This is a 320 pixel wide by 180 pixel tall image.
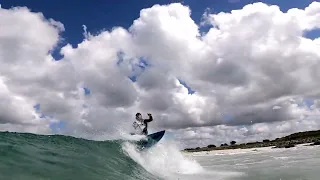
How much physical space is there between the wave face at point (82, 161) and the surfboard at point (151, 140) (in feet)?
1.50

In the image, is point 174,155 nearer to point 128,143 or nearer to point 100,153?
point 128,143

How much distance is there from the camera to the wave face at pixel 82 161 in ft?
39.5

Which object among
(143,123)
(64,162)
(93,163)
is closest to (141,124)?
(143,123)

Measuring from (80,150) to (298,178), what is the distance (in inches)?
420

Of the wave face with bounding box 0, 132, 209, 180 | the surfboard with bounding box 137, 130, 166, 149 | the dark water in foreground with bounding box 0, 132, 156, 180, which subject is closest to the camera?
the dark water in foreground with bounding box 0, 132, 156, 180

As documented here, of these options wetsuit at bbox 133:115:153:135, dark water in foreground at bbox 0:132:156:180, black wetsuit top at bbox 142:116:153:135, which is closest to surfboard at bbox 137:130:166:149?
black wetsuit top at bbox 142:116:153:135

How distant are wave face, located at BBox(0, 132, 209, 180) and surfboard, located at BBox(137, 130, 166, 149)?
456 millimetres

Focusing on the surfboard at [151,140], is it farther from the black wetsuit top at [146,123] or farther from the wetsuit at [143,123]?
the wetsuit at [143,123]

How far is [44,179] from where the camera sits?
11.0m

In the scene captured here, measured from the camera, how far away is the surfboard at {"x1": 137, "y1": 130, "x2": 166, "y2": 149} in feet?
74.6

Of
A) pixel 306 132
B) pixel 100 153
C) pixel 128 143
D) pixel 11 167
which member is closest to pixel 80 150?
pixel 100 153

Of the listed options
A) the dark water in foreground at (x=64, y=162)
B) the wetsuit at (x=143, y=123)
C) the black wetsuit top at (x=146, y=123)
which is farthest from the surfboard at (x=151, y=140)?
the dark water in foreground at (x=64, y=162)

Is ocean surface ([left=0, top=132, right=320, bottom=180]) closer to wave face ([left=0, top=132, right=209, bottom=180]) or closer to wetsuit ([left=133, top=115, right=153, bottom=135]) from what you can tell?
wave face ([left=0, top=132, right=209, bottom=180])

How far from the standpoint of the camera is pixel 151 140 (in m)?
23.4
